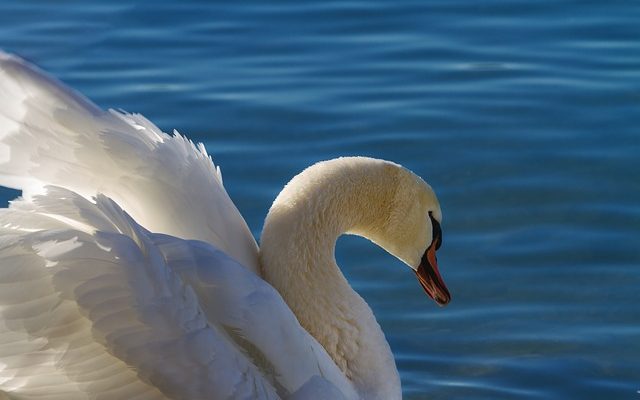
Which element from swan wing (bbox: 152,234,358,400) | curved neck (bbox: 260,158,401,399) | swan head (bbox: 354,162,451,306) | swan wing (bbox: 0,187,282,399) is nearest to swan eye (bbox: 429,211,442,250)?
swan head (bbox: 354,162,451,306)

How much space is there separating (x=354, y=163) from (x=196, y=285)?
3.44ft

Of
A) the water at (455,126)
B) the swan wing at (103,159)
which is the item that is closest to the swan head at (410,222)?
the swan wing at (103,159)

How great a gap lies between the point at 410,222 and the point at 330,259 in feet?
1.23

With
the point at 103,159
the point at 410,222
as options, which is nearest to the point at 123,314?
the point at 103,159

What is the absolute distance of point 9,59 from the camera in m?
4.55

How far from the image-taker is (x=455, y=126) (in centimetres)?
830

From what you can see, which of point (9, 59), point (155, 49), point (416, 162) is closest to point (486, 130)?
point (416, 162)

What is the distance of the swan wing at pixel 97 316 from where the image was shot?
390 centimetres

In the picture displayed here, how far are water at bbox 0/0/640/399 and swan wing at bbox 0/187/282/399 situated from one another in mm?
2025

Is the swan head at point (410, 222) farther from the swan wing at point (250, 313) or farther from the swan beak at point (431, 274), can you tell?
the swan wing at point (250, 313)

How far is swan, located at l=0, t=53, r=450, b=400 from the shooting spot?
13.0ft

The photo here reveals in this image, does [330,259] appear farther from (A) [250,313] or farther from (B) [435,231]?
(A) [250,313]

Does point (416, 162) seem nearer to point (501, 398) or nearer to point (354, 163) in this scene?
point (501, 398)

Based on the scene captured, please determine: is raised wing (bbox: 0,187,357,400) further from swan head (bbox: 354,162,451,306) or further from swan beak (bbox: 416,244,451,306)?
swan beak (bbox: 416,244,451,306)
